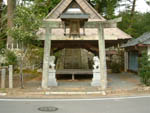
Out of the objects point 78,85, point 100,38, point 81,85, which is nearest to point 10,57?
point 78,85

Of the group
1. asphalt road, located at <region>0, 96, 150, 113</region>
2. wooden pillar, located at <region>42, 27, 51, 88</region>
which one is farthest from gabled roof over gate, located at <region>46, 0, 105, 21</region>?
asphalt road, located at <region>0, 96, 150, 113</region>

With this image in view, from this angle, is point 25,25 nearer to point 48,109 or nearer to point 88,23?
point 88,23

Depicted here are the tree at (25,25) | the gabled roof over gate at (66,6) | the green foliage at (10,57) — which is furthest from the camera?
the green foliage at (10,57)

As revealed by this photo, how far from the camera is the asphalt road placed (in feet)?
22.1

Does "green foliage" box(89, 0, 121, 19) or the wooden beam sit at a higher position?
"green foliage" box(89, 0, 121, 19)

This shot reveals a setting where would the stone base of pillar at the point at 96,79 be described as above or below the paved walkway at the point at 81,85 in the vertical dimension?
above

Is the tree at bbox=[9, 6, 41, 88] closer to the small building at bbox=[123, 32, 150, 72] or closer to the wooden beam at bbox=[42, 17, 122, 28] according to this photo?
the wooden beam at bbox=[42, 17, 122, 28]

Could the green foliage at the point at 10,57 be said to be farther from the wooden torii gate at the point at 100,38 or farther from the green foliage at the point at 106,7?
the green foliage at the point at 106,7

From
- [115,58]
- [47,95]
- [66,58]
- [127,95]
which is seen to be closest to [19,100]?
[47,95]

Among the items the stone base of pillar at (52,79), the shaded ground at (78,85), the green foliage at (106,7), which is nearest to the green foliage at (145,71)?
the shaded ground at (78,85)

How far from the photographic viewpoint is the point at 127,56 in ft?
69.5

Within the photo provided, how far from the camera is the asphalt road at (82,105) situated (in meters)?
6.74

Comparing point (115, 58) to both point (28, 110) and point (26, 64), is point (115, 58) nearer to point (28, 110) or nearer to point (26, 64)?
point (26, 64)

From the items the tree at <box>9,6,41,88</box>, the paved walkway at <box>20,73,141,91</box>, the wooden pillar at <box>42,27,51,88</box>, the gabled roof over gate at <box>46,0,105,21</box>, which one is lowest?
the paved walkway at <box>20,73,141,91</box>
